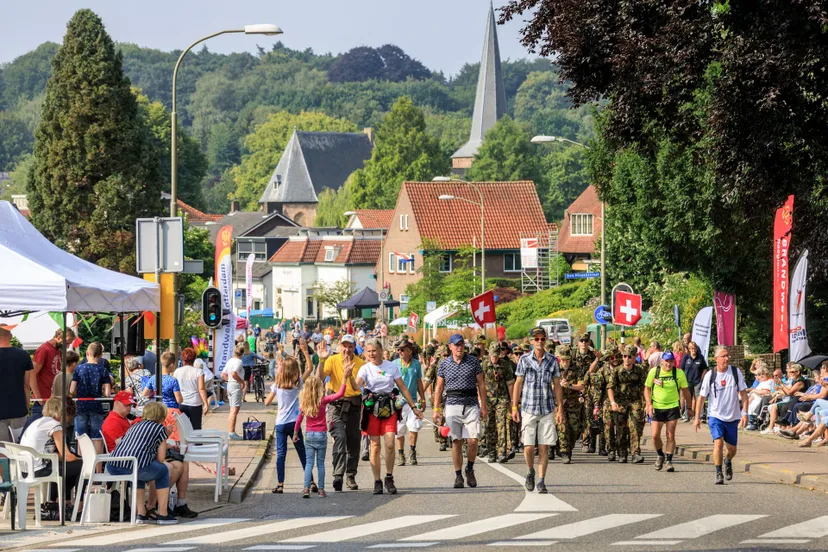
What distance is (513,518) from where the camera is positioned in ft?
45.2

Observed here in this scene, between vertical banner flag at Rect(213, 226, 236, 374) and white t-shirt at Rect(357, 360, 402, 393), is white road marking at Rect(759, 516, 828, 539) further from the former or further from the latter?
vertical banner flag at Rect(213, 226, 236, 374)

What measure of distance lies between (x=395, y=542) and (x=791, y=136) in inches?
393

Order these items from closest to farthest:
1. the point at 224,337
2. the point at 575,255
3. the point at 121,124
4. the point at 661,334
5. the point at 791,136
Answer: the point at 791,136, the point at 224,337, the point at 661,334, the point at 121,124, the point at 575,255

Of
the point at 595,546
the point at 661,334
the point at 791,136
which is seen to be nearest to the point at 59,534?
the point at 595,546

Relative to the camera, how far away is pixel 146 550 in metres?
11.8

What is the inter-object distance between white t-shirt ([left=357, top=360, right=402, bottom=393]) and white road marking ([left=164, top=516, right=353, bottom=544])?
2266 mm

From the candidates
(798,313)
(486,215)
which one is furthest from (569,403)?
(486,215)

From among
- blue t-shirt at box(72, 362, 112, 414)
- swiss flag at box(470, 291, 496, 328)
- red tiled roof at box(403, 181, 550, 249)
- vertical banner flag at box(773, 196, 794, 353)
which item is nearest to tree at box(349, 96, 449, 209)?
red tiled roof at box(403, 181, 550, 249)

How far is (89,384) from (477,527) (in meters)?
5.72

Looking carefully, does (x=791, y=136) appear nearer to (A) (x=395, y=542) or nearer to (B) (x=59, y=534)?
(A) (x=395, y=542)

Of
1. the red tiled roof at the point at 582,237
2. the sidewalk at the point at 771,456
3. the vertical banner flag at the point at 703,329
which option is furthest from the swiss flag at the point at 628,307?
the red tiled roof at the point at 582,237

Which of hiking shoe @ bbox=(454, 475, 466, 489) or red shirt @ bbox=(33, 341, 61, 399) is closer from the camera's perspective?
hiking shoe @ bbox=(454, 475, 466, 489)

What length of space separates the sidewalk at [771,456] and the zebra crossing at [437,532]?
12.3 feet

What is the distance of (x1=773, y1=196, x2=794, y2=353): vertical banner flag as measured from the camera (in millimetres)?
20266
